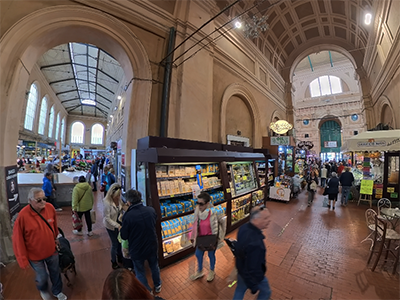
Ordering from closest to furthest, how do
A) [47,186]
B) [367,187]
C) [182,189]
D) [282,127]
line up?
1. [182,189]
2. [47,186]
3. [367,187]
4. [282,127]

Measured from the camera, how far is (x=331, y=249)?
3.91 metres

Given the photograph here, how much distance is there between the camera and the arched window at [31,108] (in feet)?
49.2

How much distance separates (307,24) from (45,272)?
627 inches

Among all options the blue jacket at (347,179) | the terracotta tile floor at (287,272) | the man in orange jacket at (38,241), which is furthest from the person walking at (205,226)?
the blue jacket at (347,179)

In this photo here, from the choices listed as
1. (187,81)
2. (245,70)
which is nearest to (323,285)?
(187,81)

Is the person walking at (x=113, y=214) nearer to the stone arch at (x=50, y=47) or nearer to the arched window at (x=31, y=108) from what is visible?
the stone arch at (x=50, y=47)

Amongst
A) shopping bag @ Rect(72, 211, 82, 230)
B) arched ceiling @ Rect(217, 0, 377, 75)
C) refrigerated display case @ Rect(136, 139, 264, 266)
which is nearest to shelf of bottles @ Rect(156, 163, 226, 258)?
refrigerated display case @ Rect(136, 139, 264, 266)

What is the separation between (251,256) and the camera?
1854mm

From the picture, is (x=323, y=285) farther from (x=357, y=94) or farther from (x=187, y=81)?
(x=357, y=94)

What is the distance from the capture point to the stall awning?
205 inches

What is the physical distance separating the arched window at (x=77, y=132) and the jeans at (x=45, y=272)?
34217 millimetres

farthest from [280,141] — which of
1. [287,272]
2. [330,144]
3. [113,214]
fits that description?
[330,144]

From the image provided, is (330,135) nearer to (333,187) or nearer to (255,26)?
(333,187)

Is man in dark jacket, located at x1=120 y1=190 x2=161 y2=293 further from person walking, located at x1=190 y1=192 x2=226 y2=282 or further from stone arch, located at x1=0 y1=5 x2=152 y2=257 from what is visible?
stone arch, located at x1=0 y1=5 x2=152 y2=257
